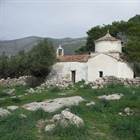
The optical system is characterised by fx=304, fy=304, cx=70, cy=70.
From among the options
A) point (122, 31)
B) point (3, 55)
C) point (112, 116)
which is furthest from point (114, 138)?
point (3, 55)

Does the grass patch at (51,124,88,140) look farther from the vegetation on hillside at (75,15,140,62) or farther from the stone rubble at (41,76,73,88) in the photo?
the vegetation on hillside at (75,15,140,62)

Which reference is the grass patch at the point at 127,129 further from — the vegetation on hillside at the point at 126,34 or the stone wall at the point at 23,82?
the stone wall at the point at 23,82

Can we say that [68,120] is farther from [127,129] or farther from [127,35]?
[127,35]

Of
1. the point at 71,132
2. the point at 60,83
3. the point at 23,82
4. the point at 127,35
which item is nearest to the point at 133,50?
the point at 127,35

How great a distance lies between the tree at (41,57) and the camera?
34.2m

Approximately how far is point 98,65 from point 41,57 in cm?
657

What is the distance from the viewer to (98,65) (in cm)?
3488

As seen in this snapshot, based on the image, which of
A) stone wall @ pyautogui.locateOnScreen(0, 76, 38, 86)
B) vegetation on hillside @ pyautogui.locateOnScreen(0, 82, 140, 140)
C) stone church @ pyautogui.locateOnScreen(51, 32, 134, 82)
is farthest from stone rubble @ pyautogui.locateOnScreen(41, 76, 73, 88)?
vegetation on hillside @ pyautogui.locateOnScreen(0, 82, 140, 140)

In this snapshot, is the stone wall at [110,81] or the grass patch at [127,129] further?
the stone wall at [110,81]

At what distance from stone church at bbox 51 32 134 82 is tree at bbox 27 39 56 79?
1858mm

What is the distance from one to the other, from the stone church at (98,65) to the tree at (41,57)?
186 cm

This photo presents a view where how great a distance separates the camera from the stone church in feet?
112

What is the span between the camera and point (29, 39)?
184 metres

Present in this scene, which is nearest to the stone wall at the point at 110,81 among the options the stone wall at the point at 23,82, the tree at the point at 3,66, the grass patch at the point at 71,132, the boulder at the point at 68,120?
the stone wall at the point at 23,82
